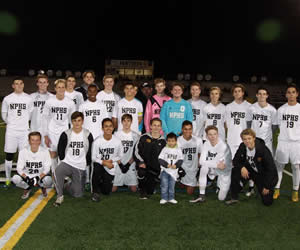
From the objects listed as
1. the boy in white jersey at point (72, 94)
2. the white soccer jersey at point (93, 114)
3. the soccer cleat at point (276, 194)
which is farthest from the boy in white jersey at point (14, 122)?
the soccer cleat at point (276, 194)

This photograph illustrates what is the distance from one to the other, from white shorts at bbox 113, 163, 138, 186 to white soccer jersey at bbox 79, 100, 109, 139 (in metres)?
0.82

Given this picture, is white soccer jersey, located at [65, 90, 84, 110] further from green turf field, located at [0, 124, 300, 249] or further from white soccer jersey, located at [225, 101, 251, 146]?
white soccer jersey, located at [225, 101, 251, 146]

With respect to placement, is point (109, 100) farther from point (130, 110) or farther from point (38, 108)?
point (38, 108)

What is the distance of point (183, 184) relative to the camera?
6.15 meters

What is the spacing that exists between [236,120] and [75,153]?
302cm

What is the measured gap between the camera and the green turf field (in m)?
3.87

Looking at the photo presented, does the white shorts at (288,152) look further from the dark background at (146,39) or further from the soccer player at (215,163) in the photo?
the dark background at (146,39)

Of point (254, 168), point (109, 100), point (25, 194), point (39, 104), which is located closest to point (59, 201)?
point (25, 194)

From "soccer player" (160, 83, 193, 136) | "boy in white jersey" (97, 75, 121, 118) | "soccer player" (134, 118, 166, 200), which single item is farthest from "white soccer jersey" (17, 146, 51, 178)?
"soccer player" (160, 83, 193, 136)

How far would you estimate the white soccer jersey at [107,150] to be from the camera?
18.7 ft

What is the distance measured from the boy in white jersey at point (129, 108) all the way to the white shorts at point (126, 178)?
0.88 metres

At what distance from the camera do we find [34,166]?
18.0 ft

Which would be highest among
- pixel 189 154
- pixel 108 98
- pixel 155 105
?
pixel 108 98

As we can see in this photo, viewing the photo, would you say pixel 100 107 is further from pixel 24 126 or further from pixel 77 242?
pixel 77 242
